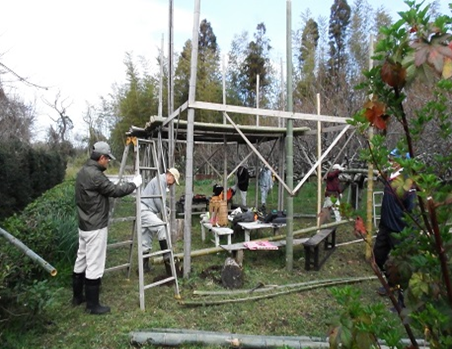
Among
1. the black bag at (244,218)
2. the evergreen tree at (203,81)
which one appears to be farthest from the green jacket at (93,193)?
the evergreen tree at (203,81)

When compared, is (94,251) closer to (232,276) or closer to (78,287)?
(78,287)

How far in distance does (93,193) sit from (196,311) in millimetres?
1722

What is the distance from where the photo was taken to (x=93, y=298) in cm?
372

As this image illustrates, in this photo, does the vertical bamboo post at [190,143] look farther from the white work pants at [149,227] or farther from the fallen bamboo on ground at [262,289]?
the fallen bamboo on ground at [262,289]

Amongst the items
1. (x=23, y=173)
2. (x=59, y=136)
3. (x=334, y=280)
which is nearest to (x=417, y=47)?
(x=334, y=280)

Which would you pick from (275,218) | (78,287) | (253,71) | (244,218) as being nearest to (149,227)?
(78,287)

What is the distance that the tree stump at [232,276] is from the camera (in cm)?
458

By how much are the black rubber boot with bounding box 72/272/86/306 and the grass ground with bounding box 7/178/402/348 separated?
0.32 feet

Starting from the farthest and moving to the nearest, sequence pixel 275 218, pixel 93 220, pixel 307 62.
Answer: pixel 307 62, pixel 275 218, pixel 93 220

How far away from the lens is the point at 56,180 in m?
13.8

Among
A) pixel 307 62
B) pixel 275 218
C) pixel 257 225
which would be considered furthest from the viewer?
pixel 307 62

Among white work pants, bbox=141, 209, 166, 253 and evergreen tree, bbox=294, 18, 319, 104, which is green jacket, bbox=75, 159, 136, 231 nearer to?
white work pants, bbox=141, 209, 166, 253

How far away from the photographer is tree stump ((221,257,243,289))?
458 cm

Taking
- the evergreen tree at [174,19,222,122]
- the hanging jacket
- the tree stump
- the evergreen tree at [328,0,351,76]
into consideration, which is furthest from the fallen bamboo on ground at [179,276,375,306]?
the evergreen tree at [328,0,351,76]
